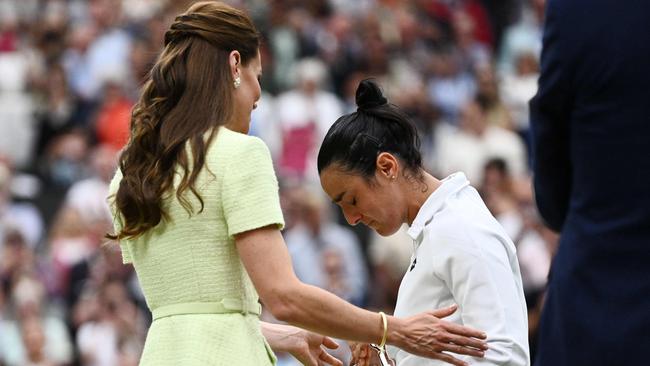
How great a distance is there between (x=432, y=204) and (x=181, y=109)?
0.84 metres

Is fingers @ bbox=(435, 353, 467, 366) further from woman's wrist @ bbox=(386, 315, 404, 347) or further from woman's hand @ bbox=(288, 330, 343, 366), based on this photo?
woman's hand @ bbox=(288, 330, 343, 366)

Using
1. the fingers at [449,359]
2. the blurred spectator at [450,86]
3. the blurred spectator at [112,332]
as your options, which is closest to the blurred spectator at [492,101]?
the blurred spectator at [450,86]

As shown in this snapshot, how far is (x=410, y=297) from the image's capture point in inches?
178

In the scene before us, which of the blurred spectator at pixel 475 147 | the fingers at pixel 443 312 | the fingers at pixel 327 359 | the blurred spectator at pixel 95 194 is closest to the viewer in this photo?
the fingers at pixel 443 312

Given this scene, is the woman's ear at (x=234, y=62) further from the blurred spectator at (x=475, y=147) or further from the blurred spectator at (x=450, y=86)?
the blurred spectator at (x=450, y=86)

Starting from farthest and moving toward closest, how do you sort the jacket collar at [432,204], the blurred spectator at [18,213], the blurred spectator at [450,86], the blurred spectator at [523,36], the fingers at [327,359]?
1. the blurred spectator at [523,36]
2. the blurred spectator at [450,86]
3. the blurred spectator at [18,213]
4. the fingers at [327,359]
5. the jacket collar at [432,204]

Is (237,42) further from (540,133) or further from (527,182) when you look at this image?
(527,182)

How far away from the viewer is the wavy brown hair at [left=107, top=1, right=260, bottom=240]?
420 cm

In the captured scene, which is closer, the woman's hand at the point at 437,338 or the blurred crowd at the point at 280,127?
the woman's hand at the point at 437,338

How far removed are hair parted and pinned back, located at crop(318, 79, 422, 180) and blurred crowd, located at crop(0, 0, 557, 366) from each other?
6011 mm

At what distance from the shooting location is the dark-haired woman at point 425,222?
429cm

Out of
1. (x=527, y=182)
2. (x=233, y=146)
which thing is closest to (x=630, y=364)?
(x=233, y=146)

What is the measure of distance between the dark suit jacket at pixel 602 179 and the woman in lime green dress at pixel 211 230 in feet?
1.51

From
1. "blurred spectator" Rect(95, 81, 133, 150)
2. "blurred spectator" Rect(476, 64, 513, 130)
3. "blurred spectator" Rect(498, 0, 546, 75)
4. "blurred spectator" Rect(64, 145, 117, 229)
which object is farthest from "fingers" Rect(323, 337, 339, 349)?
"blurred spectator" Rect(498, 0, 546, 75)
